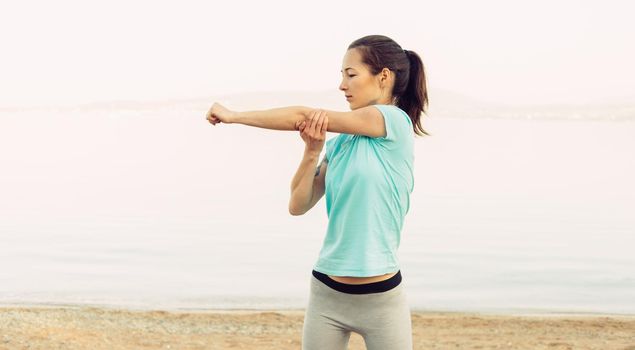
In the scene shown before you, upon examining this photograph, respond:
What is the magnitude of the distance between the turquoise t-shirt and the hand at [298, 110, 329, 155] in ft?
0.35

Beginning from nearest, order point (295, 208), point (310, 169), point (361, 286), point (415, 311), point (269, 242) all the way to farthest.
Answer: point (361, 286) → point (310, 169) → point (295, 208) → point (415, 311) → point (269, 242)

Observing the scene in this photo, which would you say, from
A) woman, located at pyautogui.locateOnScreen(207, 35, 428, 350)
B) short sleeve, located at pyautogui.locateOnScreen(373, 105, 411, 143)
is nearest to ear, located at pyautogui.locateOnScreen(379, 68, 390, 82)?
woman, located at pyautogui.locateOnScreen(207, 35, 428, 350)

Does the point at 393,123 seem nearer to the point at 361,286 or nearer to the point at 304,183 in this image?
the point at 304,183

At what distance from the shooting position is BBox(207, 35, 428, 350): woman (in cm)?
347

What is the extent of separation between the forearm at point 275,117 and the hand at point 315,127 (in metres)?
0.03

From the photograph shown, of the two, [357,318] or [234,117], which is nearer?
[234,117]

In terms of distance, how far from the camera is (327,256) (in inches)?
139

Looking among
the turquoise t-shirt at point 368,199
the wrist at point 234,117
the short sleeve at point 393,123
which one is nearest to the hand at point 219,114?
the wrist at point 234,117

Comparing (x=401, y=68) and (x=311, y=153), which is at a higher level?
(x=401, y=68)

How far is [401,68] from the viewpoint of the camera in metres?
3.68

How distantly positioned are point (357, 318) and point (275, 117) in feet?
2.53

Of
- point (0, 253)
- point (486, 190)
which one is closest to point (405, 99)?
point (0, 253)

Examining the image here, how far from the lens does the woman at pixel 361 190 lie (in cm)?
347

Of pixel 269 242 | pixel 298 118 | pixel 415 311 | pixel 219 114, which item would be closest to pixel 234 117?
pixel 219 114
